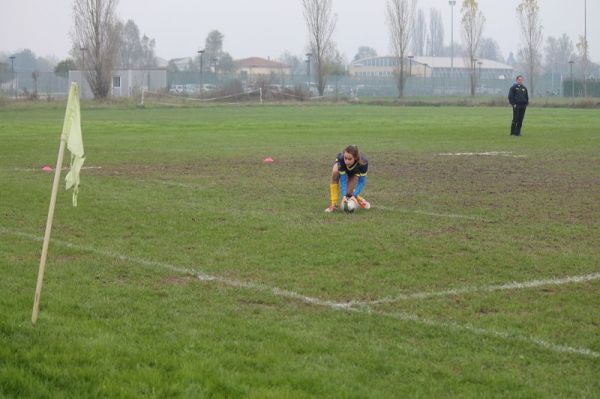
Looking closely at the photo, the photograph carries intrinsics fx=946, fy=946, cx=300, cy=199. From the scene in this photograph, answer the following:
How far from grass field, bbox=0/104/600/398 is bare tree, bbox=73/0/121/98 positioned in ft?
173

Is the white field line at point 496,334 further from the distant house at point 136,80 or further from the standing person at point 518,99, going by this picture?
the distant house at point 136,80

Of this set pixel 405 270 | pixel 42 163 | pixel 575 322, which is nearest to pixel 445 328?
pixel 575 322

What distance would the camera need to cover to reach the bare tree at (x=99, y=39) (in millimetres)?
69625

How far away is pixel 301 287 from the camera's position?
831 cm

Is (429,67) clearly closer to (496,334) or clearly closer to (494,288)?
(494,288)

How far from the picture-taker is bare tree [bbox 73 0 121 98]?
6962cm

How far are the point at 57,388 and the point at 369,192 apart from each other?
34.8 ft

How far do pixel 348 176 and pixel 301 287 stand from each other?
17.0 feet

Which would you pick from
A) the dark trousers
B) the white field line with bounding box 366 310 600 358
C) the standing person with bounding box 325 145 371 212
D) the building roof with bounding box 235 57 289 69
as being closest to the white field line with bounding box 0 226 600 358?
the white field line with bounding box 366 310 600 358

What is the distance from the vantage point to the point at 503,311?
747 cm

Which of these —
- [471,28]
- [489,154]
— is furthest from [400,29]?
[489,154]

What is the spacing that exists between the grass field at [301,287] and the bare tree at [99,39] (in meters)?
52.8

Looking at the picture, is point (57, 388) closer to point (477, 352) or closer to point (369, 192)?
point (477, 352)

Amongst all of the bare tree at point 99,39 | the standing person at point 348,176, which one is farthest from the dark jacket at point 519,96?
the bare tree at point 99,39
